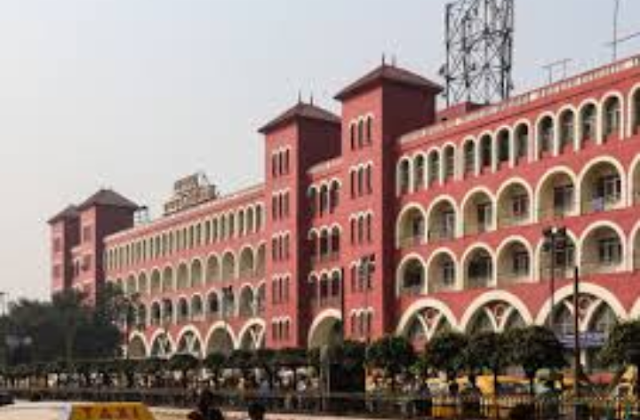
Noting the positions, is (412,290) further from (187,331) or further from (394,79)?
(187,331)

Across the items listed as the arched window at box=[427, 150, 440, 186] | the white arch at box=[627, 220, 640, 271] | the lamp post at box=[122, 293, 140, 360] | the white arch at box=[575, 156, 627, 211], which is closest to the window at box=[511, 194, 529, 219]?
the white arch at box=[575, 156, 627, 211]

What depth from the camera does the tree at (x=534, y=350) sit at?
155 ft

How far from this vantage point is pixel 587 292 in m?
60.5

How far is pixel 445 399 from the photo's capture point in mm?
44656

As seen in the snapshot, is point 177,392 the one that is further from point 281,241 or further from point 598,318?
point 281,241

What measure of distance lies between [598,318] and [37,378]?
183 feet

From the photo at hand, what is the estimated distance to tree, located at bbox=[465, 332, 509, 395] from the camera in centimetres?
4916

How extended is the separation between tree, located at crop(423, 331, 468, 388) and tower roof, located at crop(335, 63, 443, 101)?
86.8 ft

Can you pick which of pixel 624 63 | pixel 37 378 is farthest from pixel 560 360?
pixel 37 378

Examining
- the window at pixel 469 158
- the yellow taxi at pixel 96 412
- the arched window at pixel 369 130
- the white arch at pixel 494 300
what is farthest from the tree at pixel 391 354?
the yellow taxi at pixel 96 412

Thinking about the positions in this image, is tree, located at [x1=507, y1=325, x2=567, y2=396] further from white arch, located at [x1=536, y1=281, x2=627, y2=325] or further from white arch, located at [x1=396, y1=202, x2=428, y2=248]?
white arch, located at [x1=396, y1=202, x2=428, y2=248]

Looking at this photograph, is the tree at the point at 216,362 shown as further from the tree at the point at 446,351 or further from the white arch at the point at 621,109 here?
the white arch at the point at 621,109

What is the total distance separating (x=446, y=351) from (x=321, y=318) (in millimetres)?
31048

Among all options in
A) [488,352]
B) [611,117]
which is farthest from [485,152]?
[488,352]
